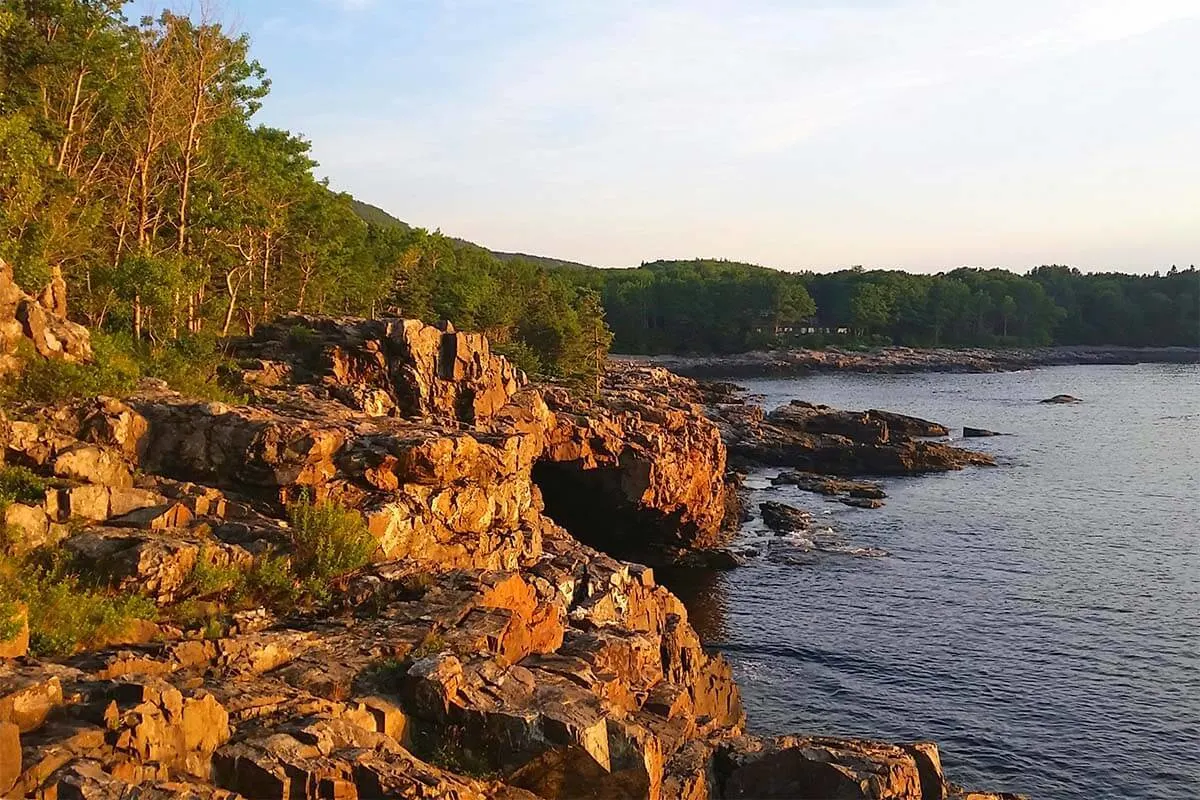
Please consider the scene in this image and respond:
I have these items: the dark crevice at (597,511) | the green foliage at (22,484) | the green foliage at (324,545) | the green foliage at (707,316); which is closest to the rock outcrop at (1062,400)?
the green foliage at (707,316)

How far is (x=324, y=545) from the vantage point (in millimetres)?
21141

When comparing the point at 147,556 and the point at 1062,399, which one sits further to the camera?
the point at 1062,399

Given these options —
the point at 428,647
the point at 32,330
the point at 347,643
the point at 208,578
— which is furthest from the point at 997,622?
the point at 32,330

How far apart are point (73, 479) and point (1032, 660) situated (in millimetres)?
34737

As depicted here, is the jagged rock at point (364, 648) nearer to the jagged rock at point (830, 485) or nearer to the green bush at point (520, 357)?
the green bush at point (520, 357)

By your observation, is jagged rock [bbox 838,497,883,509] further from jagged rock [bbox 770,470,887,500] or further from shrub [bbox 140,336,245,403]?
shrub [bbox 140,336,245,403]

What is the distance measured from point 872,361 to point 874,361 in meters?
0.54

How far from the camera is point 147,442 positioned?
25.1 meters

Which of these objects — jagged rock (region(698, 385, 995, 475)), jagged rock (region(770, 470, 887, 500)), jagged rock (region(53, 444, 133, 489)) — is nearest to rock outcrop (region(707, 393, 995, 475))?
jagged rock (region(698, 385, 995, 475))

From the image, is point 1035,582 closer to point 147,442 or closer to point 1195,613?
point 1195,613

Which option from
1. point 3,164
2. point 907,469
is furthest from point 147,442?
point 907,469

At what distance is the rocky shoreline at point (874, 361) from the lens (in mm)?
171500

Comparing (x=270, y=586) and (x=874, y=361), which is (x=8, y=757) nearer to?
(x=270, y=586)

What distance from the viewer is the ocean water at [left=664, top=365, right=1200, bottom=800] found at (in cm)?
2934
